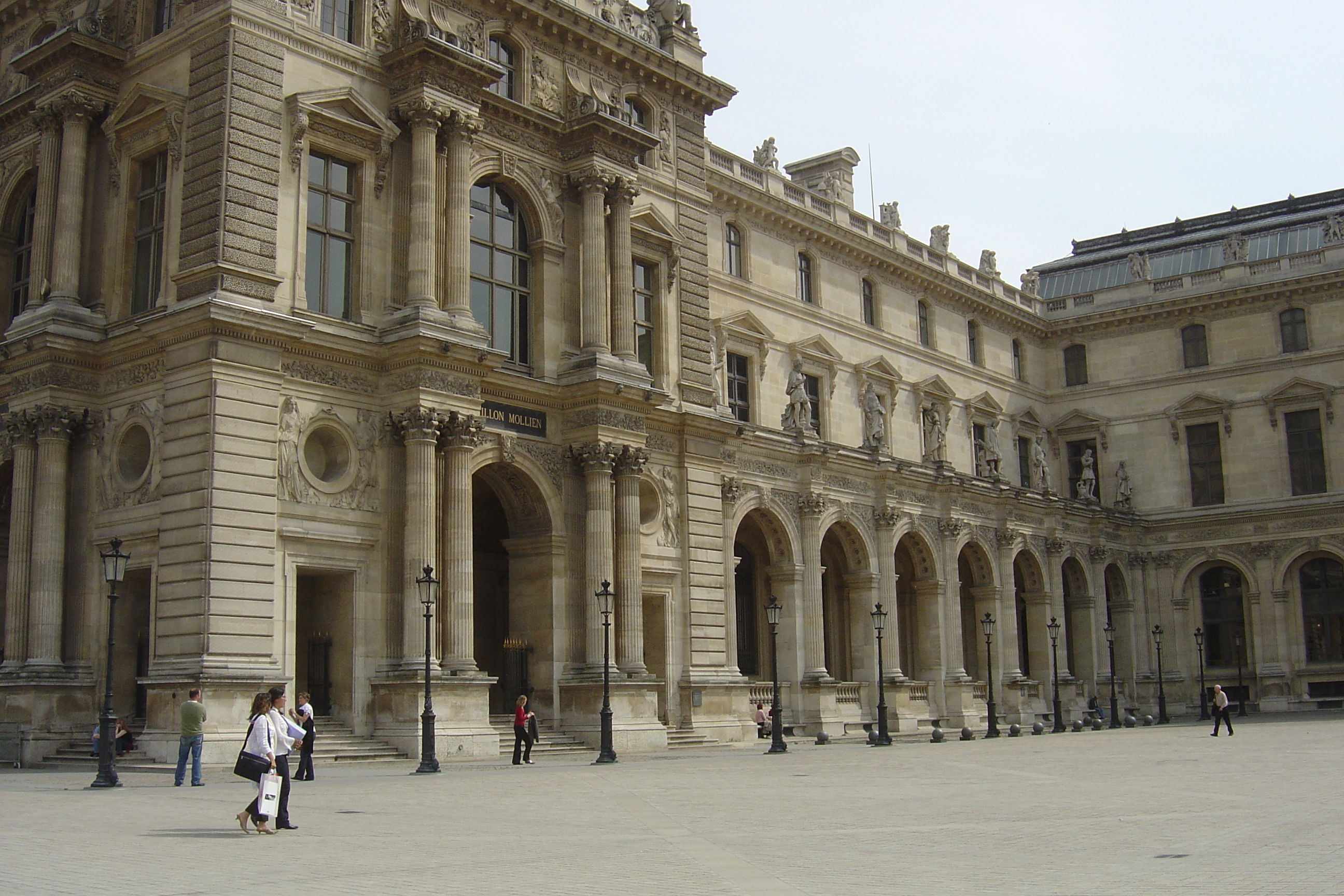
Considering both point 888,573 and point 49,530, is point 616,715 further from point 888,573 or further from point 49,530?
point 888,573

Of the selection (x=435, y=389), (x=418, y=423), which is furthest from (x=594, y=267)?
(x=418, y=423)

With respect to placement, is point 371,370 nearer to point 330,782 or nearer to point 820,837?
point 330,782

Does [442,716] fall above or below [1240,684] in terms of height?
above

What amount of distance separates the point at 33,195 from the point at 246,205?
8812 mm

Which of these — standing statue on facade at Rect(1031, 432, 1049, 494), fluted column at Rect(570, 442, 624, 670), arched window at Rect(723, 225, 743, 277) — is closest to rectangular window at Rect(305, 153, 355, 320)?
A: fluted column at Rect(570, 442, 624, 670)

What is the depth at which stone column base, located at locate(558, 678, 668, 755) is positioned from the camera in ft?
111

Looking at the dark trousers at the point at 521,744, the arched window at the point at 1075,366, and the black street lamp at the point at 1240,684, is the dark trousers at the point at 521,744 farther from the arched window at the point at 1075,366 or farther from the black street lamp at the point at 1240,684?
the arched window at the point at 1075,366

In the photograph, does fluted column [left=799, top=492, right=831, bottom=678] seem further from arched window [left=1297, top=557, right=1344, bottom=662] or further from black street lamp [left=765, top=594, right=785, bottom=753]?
arched window [left=1297, top=557, right=1344, bottom=662]

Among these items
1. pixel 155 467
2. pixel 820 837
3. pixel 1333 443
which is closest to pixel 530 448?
pixel 155 467

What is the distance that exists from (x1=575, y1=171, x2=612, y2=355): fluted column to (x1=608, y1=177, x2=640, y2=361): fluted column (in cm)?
35

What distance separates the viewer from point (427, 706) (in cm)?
2722

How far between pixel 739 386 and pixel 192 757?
27355 millimetres

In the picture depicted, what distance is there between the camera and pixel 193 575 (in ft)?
89.5

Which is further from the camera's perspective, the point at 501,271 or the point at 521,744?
the point at 501,271
